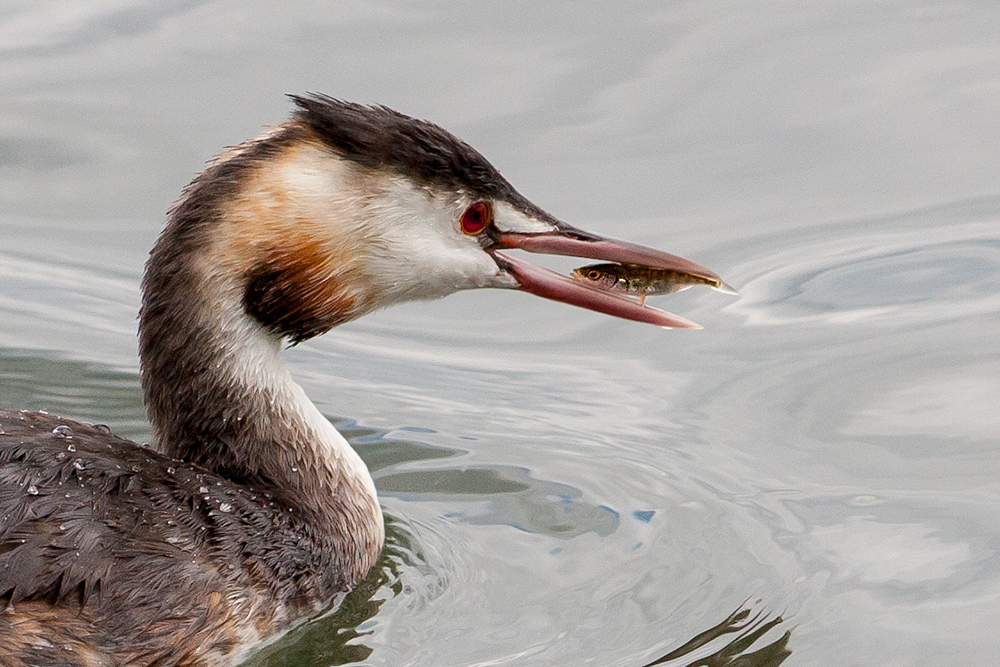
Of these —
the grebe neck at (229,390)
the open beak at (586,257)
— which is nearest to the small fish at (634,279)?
the open beak at (586,257)

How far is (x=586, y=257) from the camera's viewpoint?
4.88 metres

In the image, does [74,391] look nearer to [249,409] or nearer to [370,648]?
[249,409]

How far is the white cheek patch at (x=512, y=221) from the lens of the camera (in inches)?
191

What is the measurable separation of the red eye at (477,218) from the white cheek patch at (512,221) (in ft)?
0.07

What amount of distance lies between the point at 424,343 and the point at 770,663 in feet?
8.26

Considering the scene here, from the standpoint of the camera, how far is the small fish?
4977 mm

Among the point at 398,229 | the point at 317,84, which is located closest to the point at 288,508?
the point at 398,229

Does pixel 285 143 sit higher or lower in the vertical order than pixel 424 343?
higher

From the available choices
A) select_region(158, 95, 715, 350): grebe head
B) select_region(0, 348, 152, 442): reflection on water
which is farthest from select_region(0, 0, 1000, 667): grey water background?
select_region(158, 95, 715, 350): grebe head

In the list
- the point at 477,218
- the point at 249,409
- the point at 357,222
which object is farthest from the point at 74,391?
the point at 477,218

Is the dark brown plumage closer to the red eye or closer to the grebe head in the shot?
the grebe head

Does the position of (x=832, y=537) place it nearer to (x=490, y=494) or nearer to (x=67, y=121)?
(x=490, y=494)

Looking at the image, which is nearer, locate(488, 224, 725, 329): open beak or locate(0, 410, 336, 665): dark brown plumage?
locate(0, 410, 336, 665): dark brown plumage

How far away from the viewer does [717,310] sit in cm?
675
